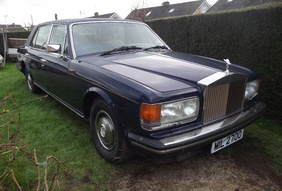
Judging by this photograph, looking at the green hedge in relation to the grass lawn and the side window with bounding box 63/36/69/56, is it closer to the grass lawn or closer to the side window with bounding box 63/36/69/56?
the grass lawn

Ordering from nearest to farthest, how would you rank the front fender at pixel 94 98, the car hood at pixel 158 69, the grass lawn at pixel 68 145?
the car hood at pixel 158 69
the front fender at pixel 94 98
the grass lawn at pixel 68 145

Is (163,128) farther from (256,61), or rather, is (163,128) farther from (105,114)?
(256,61)

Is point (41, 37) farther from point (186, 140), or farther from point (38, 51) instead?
point (186, 140)

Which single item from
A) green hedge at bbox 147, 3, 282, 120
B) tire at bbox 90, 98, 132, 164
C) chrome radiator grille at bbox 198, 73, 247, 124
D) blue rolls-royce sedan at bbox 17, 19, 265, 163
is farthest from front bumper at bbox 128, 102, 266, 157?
green hedge at bbox 147, 3, 282, 120

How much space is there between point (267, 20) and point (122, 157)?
139 inches

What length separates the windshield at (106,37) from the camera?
3242 millimetres

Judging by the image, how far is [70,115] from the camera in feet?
13.9

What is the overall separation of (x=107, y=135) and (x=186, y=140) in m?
1.01

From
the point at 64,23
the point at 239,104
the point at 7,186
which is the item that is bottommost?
the point at 7,186

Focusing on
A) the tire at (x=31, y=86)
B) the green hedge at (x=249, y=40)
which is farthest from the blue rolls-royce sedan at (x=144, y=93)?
the tire at (x=31, y=86)

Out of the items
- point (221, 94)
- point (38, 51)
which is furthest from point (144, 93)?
point (38, 51)

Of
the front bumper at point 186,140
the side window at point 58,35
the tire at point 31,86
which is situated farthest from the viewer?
the tire at point 31,86

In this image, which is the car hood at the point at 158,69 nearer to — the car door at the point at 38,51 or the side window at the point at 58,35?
the side window at the point at 58,35

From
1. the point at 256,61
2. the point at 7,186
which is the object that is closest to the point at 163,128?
the point at 7,186
